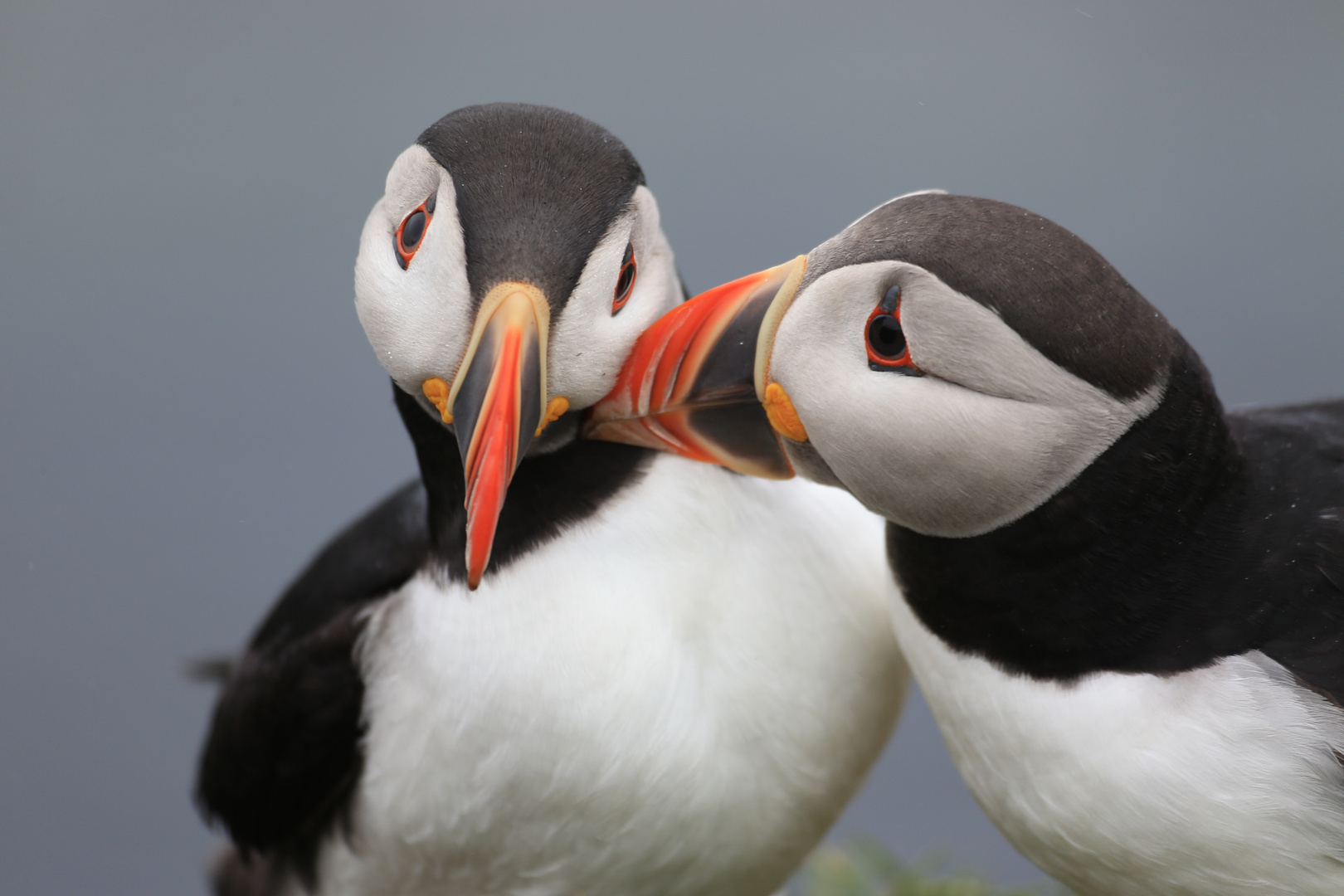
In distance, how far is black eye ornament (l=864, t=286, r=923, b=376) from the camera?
1.75 m

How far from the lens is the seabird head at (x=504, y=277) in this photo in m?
1.73

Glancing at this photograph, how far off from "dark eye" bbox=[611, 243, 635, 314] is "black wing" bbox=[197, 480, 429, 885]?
695 millimetres

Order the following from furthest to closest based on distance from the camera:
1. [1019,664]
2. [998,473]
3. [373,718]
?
[373,718] → [1019,664] → [998,473]

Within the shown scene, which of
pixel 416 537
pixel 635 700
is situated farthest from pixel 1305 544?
pixel 416 537

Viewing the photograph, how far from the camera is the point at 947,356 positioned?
1.71 meters

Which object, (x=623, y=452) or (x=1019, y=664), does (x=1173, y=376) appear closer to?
(x=1019, y=664)

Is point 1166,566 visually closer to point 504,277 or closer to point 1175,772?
point 1175,772

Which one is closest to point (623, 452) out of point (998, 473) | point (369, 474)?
point (998, 473)

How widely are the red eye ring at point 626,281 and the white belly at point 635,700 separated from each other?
35 centimetres

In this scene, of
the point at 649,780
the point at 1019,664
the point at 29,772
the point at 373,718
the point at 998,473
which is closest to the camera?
the point at 998,473

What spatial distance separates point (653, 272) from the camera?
201 cm

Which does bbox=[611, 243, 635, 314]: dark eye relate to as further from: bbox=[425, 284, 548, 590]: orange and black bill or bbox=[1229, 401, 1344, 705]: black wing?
bbox=[1229, 401, 1344, 705]: black wing

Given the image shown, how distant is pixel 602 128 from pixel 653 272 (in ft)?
0.77

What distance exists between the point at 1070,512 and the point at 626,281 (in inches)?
28.2
